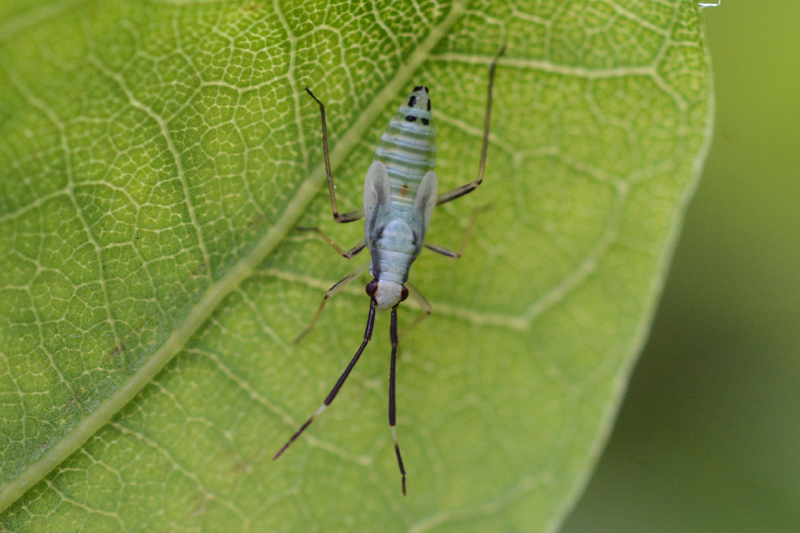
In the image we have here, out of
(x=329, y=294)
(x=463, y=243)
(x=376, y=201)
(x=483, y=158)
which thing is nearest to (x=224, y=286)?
(x=329, y=294)

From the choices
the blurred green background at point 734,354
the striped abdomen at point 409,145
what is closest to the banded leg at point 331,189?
the striped abdomen at point 409,145

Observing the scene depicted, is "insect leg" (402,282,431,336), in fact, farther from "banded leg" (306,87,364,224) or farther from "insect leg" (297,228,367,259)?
"banded leg" (306,87,364,224)

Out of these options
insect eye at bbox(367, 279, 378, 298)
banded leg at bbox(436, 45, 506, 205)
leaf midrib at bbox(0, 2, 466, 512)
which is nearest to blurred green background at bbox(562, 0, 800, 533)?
banded leg at bbox(436, 45, 506, 205)

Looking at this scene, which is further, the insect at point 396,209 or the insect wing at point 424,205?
the insect wing at point 424,205

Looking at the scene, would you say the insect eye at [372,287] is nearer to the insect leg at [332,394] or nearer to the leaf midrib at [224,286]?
the insect leg at [332,394]

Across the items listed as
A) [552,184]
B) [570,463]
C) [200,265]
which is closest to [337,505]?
[570,463]

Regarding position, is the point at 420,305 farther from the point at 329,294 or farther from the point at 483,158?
the point at 483,158

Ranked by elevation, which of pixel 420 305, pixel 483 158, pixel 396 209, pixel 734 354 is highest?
pixel 483 158
